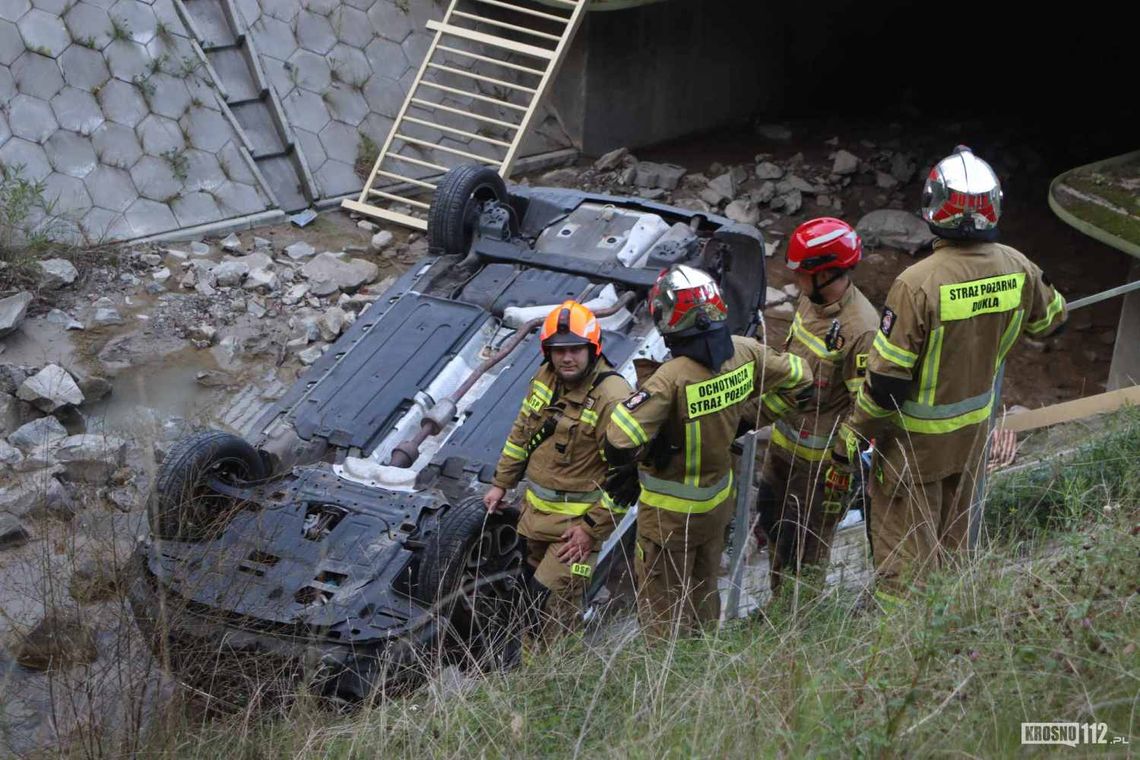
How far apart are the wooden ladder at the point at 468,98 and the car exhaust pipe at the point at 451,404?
394 centimetres

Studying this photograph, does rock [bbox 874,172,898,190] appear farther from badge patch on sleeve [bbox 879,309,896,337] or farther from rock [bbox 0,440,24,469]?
rock [bbox 0,440,24,469]

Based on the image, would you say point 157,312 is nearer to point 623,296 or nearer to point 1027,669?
point 623,296

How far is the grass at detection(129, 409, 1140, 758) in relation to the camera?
114 inches

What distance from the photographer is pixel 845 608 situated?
3879 millimetres

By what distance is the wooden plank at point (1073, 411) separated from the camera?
590 cm

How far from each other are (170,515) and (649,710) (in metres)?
2.23

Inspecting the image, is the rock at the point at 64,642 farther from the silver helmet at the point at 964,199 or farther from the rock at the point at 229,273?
the rock at the point at 229,273

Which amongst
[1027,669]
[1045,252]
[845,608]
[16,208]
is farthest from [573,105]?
[1027,669]

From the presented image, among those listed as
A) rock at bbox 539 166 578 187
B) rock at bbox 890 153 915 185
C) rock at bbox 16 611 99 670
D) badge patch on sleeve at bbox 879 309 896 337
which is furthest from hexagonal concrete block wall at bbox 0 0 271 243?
badge patch on sleeve at bbox 879 309 896 337

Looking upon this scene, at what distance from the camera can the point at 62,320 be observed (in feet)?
25.4

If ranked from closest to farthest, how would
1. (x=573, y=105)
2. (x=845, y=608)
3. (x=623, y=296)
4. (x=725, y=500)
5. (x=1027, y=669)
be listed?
(x=1027, y=669), (x=845, y=608), (x=725, y=500), (x=623, y=296), (x=573, y=105)

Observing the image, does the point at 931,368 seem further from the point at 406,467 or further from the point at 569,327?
the point at 406,467

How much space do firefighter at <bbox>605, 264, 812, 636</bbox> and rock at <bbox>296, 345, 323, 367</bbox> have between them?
3.68 meters

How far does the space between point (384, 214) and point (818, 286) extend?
219 inches
